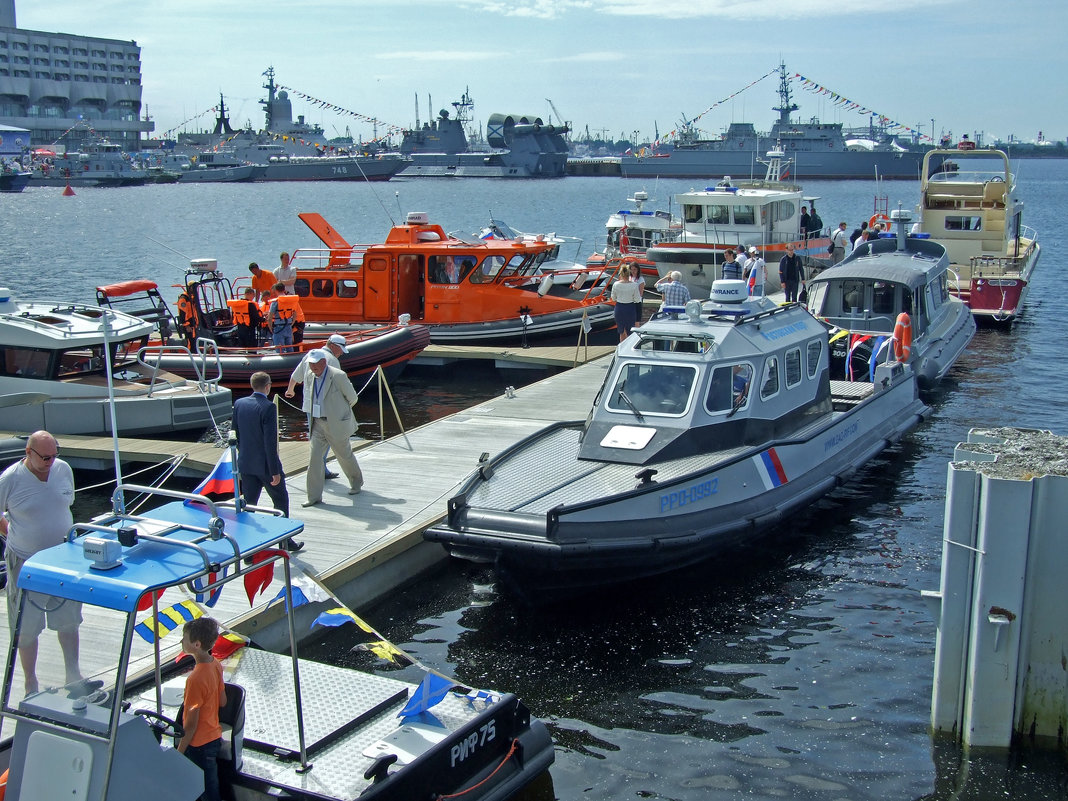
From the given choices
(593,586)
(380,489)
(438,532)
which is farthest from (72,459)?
(593,586)

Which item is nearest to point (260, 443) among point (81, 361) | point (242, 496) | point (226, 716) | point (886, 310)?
point (242, 496)

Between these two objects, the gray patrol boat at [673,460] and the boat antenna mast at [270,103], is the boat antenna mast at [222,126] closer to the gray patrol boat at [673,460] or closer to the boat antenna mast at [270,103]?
the boat antenna mast at [270,103]

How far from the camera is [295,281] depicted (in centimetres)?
2269

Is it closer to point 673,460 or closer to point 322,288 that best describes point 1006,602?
point 673,460

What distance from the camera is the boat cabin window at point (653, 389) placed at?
11000 mm

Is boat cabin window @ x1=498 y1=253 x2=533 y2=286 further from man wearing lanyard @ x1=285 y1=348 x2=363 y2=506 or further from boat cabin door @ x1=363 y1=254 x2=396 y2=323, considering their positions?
man wearing lanyard @ x1=285 y1=348 x2=363 y2=506

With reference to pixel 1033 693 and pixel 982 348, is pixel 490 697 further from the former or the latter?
pixel 982 348

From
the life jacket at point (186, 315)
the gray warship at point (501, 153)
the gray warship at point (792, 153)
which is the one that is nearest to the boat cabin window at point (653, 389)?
the life jacket at point (186, 315)

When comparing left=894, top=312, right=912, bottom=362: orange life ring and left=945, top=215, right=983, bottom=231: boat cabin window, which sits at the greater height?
left=945, top=215, right=983, bottom=231: boat cabin window

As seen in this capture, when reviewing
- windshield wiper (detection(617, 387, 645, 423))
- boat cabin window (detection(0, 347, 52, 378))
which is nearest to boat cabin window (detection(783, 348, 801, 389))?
windshield wiper (detection(617, 387, 645, 423))

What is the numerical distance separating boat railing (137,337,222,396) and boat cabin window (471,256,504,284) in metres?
6.20

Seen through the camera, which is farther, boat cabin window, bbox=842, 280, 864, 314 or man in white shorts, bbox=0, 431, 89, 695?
boat cabin window, bbox=842, 280, 864, 314

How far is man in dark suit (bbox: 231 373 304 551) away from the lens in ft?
31.3

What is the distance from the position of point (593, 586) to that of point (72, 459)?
8343 millimetres
